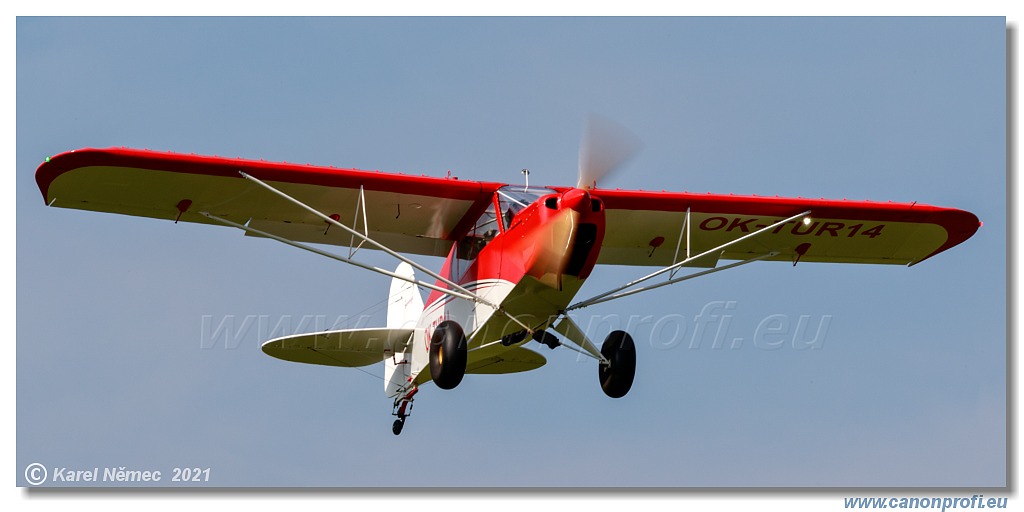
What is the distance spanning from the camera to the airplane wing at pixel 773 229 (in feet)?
60.5

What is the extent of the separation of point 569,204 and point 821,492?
4.43 meters

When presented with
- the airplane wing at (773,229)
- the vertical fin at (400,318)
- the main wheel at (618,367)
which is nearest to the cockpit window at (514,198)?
the airplane wing at (773,229)

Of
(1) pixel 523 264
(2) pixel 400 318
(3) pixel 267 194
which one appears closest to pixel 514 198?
(1) pixel 523 264

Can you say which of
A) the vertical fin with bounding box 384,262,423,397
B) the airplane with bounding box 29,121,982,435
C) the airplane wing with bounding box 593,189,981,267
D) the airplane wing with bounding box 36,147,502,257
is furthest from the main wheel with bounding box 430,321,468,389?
the vertical fin with bounding box 384,262,423,397

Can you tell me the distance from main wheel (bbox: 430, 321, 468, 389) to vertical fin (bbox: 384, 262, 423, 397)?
289cm

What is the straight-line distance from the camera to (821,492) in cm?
1661

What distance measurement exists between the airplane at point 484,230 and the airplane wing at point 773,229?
0.08 ft

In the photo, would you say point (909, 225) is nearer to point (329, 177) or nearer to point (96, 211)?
point (329, 177)

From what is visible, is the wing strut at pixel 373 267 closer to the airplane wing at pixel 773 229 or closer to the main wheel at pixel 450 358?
the main wheel at pixel 450 358

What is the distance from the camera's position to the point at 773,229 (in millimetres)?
19156

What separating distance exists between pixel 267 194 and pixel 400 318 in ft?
15.2

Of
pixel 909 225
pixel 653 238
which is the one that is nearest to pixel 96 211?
pixel 653 238

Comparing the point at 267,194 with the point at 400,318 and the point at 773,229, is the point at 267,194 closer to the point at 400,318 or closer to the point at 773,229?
the point at 400,318

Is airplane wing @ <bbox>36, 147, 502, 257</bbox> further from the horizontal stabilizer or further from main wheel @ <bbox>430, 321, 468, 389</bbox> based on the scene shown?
main wheel @ <bbox>430, 321, 468, 389</bbox>
